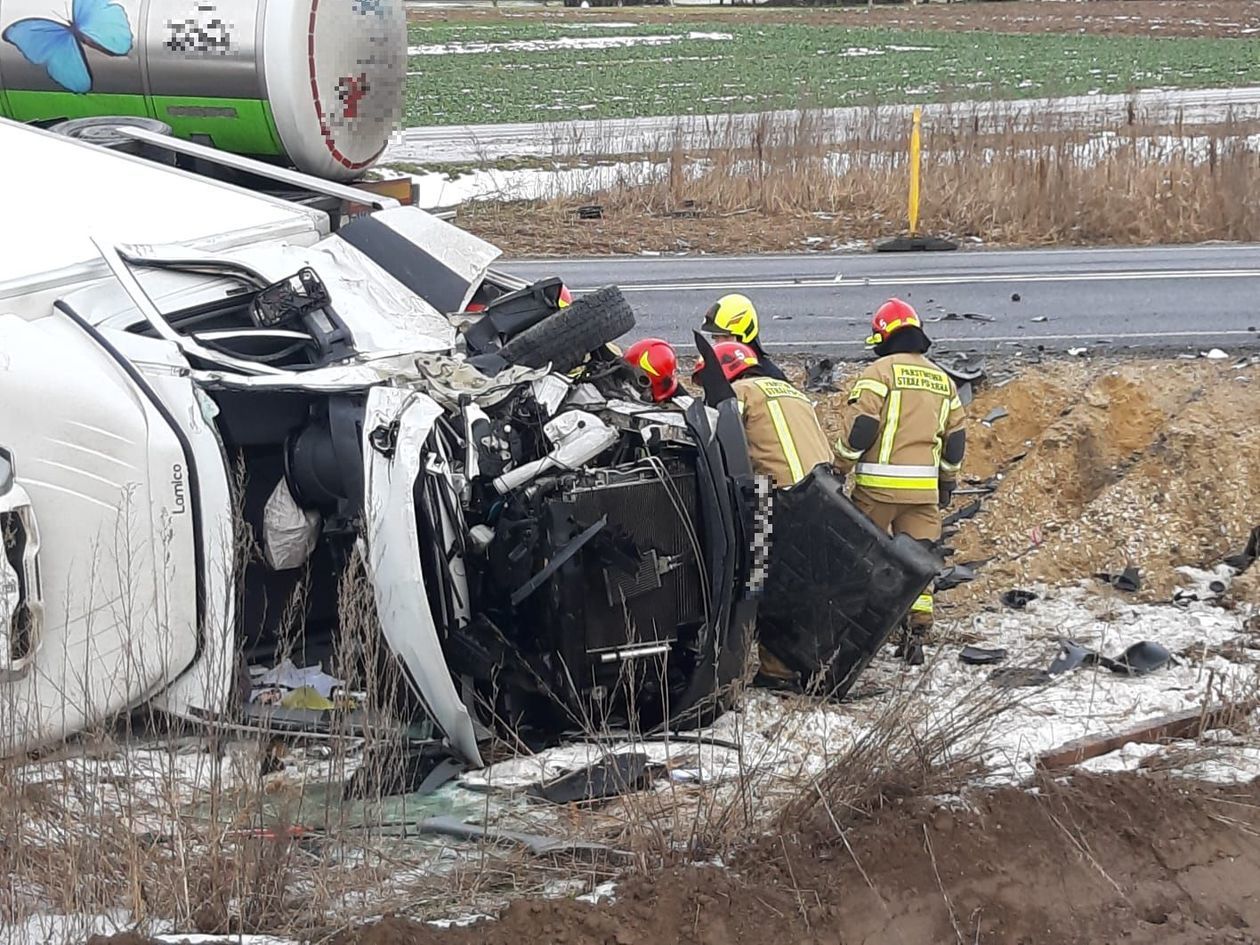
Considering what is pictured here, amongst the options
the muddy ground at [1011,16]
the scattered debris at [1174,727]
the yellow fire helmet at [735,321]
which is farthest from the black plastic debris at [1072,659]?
the muddy ground at [1011,16]

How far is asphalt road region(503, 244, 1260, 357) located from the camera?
9711 millimetres

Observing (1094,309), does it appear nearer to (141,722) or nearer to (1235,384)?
(1235,384)

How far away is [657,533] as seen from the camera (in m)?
4.86

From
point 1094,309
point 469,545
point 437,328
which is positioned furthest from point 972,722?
point 1094,309

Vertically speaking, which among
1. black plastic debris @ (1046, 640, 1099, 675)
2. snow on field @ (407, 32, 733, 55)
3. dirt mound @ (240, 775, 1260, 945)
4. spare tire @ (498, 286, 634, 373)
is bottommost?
black plastic debris @ (1046, 640, 1099, 675)

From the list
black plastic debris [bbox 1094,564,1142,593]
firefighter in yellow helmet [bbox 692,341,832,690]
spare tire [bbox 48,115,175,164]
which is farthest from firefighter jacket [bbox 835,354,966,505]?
spare tire [bbox 48,115,175,164]

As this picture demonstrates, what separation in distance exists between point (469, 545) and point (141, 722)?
126 cm

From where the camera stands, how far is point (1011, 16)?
52.3m

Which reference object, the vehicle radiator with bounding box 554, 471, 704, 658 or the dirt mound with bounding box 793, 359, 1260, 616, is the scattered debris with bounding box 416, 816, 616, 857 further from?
the dirt mound with bounding box 793, 359, 1260, 616

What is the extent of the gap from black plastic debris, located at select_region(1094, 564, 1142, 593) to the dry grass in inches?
319

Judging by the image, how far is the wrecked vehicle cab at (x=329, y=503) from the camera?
4434 millimetres

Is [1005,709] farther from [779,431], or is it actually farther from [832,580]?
[779,431]

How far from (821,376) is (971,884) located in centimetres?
526

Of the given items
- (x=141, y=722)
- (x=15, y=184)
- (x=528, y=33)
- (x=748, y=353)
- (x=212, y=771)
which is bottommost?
(x=141, y=722)
